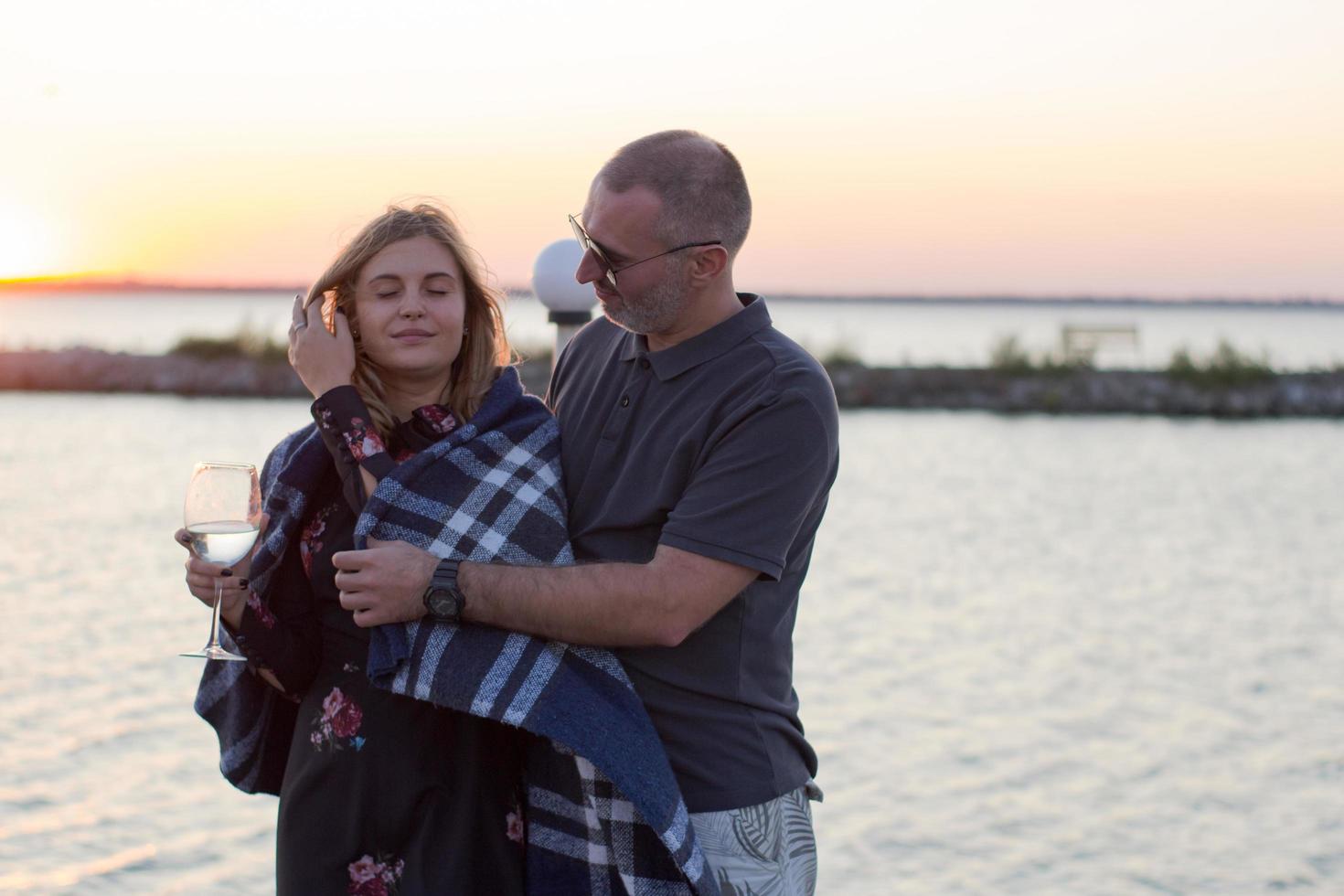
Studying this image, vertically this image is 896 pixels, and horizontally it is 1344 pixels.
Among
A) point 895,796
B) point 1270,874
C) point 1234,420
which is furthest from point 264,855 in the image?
point 1234,420

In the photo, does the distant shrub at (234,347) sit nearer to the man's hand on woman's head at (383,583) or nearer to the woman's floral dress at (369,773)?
the woman's floral dress at (369,773)

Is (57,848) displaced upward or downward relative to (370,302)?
downward

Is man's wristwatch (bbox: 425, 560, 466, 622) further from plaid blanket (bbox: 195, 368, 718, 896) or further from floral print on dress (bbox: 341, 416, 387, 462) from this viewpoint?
floral print on dress (bbox: 341, 416, 387, 462)

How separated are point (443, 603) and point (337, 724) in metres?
0.31

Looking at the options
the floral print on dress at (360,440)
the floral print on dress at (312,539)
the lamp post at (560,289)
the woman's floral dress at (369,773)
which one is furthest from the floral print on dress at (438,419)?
the lamp post at (560,289)

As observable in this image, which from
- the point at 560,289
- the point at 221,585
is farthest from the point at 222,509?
the point at 560,289

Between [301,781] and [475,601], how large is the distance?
17.1 inches

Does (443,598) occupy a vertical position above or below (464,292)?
below

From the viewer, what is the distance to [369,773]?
213 cm

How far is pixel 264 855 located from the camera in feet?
15.5

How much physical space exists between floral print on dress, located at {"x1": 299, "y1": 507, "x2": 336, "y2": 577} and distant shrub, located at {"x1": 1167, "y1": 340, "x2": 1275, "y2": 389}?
2091 centimetres

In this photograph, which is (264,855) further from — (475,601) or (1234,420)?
(1234,420)

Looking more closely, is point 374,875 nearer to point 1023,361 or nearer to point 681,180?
point 681,180

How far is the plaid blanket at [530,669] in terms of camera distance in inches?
80.6
